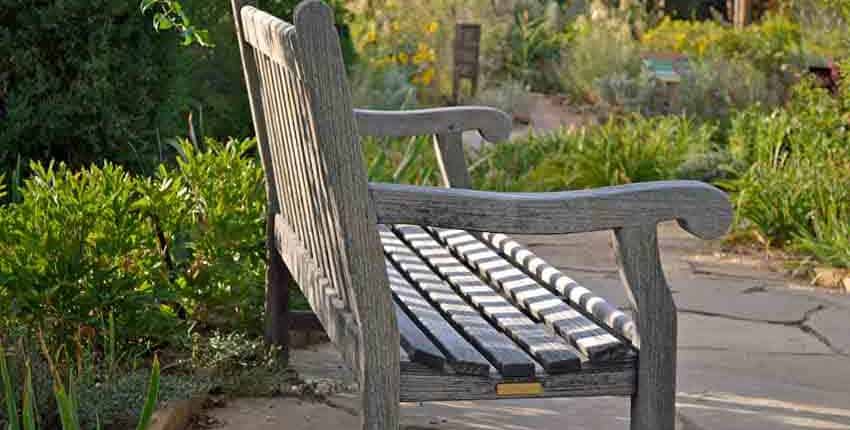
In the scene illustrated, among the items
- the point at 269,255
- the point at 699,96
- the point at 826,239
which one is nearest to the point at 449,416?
the point at 269,255

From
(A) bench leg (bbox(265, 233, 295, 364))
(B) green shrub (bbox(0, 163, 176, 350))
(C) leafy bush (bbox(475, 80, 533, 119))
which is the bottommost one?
(C) leafy bush (bbox(475, 80, 533, 119))

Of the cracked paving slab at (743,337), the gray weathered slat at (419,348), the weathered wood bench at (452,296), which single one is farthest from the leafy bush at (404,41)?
the gray weathered slat at (419,348)

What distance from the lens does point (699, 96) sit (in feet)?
31.4

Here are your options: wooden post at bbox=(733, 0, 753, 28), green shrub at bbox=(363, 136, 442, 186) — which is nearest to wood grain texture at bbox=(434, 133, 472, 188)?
green shrub at bbox=(363, 136, 442, 186)

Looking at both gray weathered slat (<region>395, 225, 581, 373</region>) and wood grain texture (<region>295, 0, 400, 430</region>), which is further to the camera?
gray weathered slat (<region>395, 225, 581, 373</region>)

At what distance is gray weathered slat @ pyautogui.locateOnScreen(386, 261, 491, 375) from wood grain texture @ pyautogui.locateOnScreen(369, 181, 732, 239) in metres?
0.25

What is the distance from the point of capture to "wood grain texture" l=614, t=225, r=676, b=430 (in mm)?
2549

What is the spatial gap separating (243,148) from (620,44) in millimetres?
7766

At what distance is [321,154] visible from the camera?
93.7 inches

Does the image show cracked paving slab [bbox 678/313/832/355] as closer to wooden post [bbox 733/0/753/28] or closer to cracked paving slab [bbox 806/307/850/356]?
cracked paving slab [bbox 806/307/850/356]

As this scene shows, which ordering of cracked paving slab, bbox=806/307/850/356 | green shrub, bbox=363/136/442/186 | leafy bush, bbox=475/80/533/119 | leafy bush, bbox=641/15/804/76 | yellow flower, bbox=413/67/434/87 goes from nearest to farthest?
cracked paving slab, bbox=806/307/850/356 < green shrub, bbox=363/136/442/186 < leafy bush, bbox=641/15/804/76 < leafy bush, bbox=475/80/533/119 < yellow flower, bbox=413/67/434/87

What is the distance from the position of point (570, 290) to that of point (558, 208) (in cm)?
57

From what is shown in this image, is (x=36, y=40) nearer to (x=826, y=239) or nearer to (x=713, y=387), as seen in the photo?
(x=713, y=387)

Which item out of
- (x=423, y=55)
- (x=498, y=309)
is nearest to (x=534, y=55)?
(x=423, y=55)
